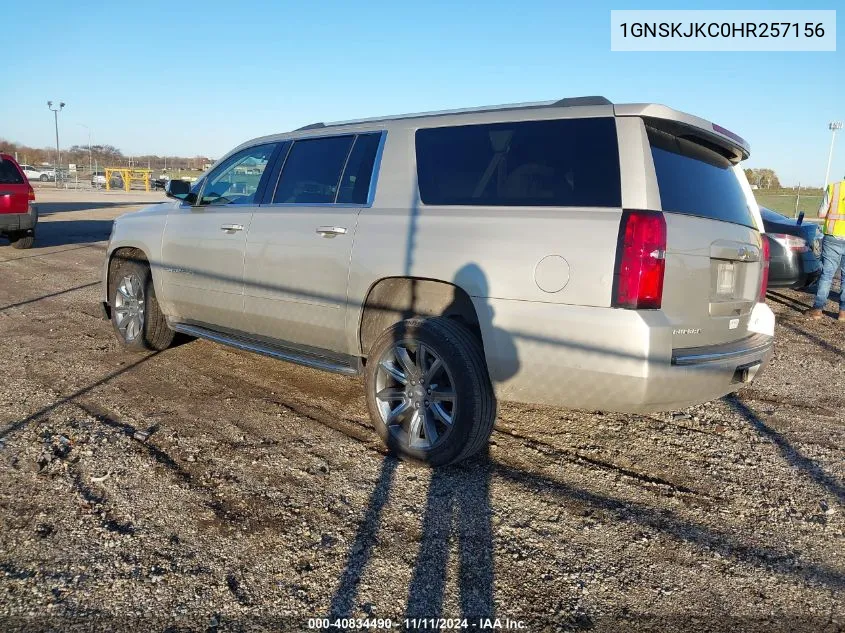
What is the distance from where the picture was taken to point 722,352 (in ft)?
12.1

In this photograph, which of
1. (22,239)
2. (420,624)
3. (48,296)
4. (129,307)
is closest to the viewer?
(420,624)

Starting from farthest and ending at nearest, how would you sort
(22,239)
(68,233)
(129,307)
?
(68,233), (22,239), (129,307)

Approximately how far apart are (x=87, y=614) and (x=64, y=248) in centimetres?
1378

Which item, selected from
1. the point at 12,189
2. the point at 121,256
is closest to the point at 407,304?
the point at 121,256

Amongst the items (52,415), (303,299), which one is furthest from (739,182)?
(52,415)

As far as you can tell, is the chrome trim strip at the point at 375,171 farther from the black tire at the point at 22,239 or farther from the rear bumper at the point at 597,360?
the black tire at the point at 22,239

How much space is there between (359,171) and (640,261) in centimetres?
202

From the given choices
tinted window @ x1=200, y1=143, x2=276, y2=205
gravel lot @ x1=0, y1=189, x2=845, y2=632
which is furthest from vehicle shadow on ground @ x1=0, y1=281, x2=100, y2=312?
tinted window @ x1=200, y1=143, x2=276, y2=205

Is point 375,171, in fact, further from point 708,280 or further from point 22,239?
point 22,239

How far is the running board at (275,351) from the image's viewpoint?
14.5 ft

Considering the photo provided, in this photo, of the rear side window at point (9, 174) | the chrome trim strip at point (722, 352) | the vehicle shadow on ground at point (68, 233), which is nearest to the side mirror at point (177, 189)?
the chrome trim strip at point (722, 352)

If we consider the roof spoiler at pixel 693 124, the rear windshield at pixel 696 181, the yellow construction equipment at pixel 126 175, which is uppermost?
the yellow construction equipment at pixel 126 175

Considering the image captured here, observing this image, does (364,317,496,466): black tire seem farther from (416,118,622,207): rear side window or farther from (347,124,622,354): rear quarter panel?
(416,118,622,207): rear side window

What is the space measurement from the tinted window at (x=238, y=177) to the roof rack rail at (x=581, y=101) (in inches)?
94.0
